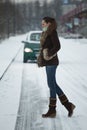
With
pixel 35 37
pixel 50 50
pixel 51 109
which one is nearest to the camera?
pixel 50 50

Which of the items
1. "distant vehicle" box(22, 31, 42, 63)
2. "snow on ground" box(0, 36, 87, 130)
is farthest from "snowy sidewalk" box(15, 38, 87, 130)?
"distant vehicle" box(22, 31, 42, 63)

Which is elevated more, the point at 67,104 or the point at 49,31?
the point at 49,31

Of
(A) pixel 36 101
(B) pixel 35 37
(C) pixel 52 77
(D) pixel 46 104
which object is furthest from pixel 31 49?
(C) pixel 52 77

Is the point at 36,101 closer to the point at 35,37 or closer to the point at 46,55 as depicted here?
the point at 46,55

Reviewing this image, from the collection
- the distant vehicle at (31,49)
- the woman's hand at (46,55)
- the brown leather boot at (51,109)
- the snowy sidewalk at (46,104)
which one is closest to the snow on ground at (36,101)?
the snowy sidewalk at (46,104)

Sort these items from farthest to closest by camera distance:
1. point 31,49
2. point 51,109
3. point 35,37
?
point 35,37 < point 31,49 < point 51,109

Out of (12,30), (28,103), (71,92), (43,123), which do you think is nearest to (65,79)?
(71,92)

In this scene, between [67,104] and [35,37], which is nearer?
[67,104]

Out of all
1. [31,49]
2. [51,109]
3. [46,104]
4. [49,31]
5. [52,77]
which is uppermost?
[49,31]

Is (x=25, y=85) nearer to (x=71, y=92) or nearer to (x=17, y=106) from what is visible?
(x=71, y=92)

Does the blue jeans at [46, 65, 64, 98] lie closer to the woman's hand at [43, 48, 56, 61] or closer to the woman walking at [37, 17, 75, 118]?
the woman walking at [37, 17, 75, 118]

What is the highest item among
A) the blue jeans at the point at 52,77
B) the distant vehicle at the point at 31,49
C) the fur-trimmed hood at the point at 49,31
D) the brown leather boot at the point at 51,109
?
the fur-trimmed hood at the point at 49,31

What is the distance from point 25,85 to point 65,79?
204 centimetres

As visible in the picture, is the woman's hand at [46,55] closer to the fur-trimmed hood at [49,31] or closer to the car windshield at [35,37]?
the fur-trimmed hood at [49,31]
